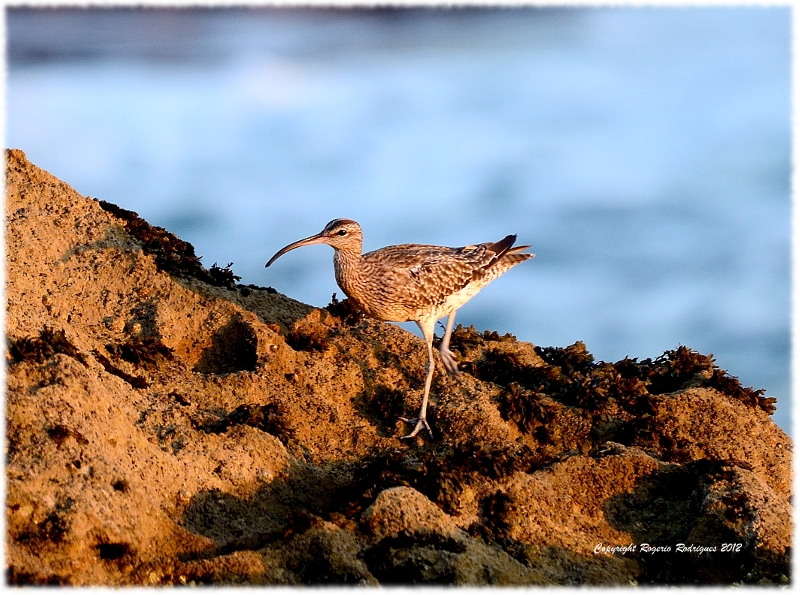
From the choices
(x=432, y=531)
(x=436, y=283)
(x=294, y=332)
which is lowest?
(x=432, y=531)

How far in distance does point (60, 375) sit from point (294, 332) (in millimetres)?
3038

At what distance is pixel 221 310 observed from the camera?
10930mm

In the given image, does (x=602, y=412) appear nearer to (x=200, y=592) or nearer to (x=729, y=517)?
(x=729, y=517)

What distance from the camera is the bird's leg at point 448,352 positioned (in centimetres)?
1101

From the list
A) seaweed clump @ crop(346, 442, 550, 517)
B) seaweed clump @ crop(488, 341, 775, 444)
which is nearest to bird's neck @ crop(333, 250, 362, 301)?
seaweed clump @ crop(488, 341, 775, 444)

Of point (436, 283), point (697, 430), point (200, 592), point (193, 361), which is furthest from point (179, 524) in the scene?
point (697, 430)

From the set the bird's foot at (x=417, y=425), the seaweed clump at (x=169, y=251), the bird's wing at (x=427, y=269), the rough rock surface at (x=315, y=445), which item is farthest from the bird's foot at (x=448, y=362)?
the seaweed clump at (x=169, y=251)

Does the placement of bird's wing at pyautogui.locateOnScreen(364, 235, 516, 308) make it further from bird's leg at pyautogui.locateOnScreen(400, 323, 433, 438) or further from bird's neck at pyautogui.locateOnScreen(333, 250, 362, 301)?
bird's leg at pyautogui.locateOnScreen(400, 323, 433, 438)

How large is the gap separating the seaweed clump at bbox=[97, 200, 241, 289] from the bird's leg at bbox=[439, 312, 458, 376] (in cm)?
284

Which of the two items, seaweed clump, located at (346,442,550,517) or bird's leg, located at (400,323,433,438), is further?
bird's leg, located at (400,323,433,438)

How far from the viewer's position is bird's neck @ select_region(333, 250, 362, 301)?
11164mm

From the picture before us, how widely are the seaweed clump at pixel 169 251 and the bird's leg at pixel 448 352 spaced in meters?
2.84

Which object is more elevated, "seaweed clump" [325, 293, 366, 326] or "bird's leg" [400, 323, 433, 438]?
"seaweed clump" [325, 293, 366, 326]
